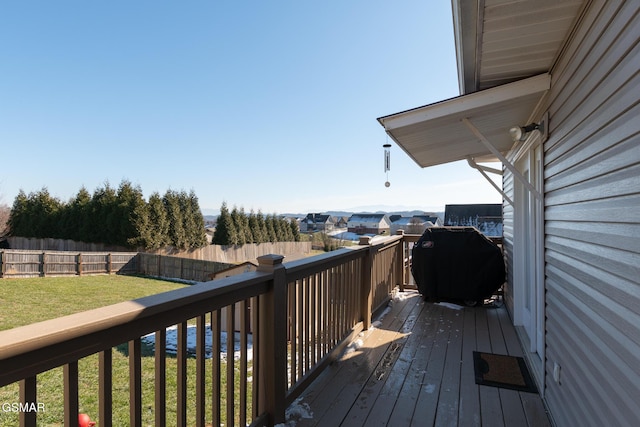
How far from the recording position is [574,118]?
1.66 metres

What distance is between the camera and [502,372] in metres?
2.69

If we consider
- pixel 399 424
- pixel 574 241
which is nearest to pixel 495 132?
pixel 574 241

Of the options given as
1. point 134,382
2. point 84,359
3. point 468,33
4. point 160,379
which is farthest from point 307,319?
point 84,359

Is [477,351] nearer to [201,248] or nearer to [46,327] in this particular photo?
[46,327]

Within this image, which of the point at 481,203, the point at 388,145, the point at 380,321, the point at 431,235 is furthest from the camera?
the point at 481,203

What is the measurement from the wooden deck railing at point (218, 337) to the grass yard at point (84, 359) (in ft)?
0.72

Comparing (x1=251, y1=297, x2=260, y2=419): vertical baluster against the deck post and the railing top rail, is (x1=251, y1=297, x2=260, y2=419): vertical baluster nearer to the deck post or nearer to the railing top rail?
the railing top rail

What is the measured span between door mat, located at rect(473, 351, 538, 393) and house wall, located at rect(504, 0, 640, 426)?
1.52 feet

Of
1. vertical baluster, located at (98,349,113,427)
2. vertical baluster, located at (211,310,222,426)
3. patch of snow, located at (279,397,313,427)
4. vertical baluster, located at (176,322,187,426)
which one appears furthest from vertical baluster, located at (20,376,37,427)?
patch of snow, located at (279,397,313,427)

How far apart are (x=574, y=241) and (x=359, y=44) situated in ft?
20.8

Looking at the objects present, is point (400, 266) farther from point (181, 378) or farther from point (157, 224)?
point (157, 224)

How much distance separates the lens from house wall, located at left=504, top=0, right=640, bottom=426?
1.09m

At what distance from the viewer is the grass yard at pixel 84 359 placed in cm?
366

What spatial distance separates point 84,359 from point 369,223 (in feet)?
142
